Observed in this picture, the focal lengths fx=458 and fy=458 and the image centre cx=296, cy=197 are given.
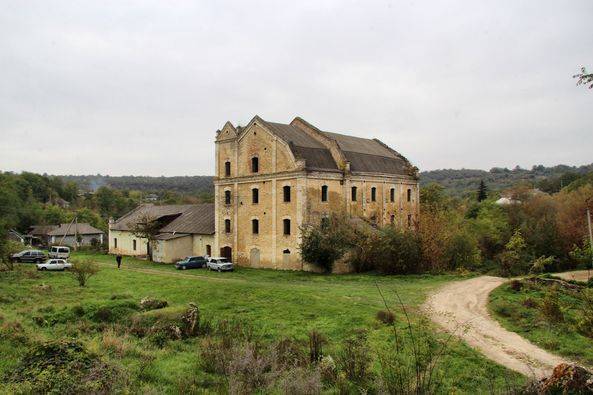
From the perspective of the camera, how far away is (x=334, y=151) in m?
41.1

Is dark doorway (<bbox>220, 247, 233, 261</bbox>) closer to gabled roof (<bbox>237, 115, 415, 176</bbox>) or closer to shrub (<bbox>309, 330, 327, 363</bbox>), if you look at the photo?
gabled roof (<bbox>237, 115, 415, 176</bbox>)

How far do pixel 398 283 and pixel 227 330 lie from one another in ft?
49.1

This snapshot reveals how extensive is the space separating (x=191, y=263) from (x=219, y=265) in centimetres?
334

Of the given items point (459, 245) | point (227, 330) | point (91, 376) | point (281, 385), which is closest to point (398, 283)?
point (459, 245)

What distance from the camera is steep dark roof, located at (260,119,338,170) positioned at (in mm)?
38250

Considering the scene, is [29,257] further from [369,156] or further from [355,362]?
[355,362]

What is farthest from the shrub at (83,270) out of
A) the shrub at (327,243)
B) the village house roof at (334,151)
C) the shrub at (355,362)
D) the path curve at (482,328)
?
the path curve at (482,328)

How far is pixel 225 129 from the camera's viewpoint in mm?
43156

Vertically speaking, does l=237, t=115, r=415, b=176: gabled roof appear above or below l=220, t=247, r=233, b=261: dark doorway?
above

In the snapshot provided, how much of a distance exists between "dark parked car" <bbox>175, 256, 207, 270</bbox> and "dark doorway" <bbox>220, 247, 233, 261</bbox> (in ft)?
7.93

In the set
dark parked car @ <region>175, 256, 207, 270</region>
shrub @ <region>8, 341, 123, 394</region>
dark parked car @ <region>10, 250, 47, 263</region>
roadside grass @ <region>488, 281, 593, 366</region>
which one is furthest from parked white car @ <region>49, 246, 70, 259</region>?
roadside grass @ <region>488, 281, 593, 366</region>

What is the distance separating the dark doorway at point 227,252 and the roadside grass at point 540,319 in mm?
24588

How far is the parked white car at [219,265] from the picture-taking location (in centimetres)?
3750

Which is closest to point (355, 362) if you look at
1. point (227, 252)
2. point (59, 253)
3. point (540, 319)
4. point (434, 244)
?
point (540, 319)
